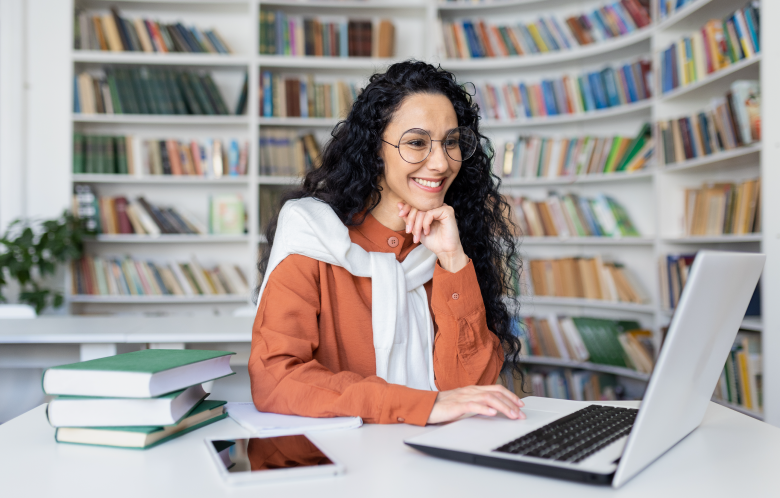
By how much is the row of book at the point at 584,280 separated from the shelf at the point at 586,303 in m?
0.04

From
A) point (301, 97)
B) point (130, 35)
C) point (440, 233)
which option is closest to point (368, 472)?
point (440, 233)

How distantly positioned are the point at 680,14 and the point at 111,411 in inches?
124

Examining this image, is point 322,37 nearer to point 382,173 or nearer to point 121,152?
point 121,152

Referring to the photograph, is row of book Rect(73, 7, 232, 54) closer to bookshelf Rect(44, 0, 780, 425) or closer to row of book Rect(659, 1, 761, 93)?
bookshelf Rect(44, 0, 780, 425)

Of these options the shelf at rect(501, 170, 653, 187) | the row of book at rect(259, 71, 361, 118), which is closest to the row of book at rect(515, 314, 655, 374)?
the shelf at rect(501, 170, 653, 187)

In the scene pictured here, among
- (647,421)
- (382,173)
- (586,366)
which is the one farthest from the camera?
(586,366)

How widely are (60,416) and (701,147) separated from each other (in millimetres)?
2946

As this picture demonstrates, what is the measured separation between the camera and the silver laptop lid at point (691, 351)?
644 mm

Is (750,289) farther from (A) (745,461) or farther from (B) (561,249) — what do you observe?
(B) (561,249)

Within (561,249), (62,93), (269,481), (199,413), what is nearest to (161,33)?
(62,93)

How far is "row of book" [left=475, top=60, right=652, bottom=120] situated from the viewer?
3.46 m

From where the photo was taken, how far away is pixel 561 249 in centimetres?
394

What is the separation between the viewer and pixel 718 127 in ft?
9.18

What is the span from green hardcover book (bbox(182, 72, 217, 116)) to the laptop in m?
3.37
